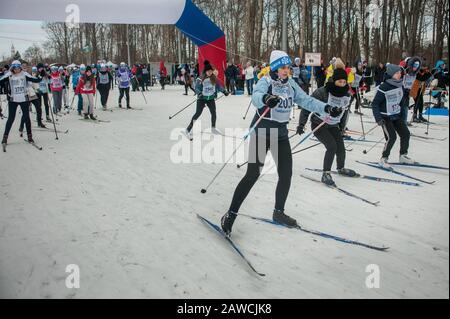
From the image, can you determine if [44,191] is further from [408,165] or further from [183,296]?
[408,165]

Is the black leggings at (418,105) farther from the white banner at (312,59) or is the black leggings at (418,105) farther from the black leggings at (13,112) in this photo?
the black leggings at (13,112)

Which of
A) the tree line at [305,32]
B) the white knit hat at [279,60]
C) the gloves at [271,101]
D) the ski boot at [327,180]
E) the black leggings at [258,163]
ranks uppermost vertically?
the tree line at [305,32]

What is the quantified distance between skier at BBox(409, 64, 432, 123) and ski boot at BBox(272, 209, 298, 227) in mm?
7627

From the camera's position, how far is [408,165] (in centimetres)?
652

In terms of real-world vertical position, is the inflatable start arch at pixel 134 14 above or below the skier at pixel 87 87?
above

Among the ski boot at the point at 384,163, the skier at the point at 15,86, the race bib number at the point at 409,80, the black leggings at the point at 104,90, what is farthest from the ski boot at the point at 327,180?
the black leggings at the point at 104,90

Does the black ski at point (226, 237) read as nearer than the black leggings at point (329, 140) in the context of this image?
Yes

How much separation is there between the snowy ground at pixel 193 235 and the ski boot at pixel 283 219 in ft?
0.38

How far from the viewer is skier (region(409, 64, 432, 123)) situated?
988 cm

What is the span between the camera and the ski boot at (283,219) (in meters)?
4.06

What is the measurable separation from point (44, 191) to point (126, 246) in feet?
7.75

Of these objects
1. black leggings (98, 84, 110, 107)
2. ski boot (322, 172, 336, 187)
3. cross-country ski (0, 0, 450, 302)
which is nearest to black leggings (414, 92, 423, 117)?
cross-country ski (0, 0, 450, 302)

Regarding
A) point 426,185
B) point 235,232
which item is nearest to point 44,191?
point 235,232
